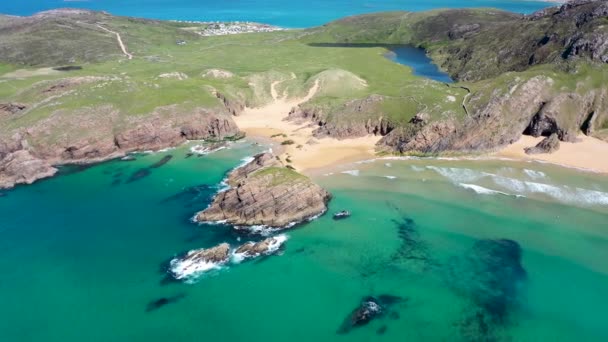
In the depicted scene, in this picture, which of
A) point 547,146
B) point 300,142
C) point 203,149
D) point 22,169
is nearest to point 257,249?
point 203,149

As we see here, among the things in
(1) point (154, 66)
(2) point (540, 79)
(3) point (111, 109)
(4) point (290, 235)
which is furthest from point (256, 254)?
(1) point (154, 66)

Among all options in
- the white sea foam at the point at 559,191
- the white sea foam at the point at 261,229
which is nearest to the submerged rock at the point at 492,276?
the white sea foam at the point at 559,191

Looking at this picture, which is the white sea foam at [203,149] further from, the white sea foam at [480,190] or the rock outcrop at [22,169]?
the white sea foam at [480,190]

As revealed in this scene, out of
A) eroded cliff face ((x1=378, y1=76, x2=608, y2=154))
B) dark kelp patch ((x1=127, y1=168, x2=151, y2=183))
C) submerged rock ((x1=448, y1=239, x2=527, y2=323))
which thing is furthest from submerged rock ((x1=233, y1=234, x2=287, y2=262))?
eroded cliff face ((x1=378, y1=76, x2=608, y2=154))

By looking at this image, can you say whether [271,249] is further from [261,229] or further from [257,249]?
[261,229]

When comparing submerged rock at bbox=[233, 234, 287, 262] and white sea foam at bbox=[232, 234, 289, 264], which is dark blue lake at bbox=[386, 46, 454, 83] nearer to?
white sea foam at bbox=[232, 234, 289, 264]

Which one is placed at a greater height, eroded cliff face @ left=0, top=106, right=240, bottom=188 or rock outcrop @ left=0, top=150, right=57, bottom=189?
eroded cliff face @ left=0, top=106, right=240, bottom=188
